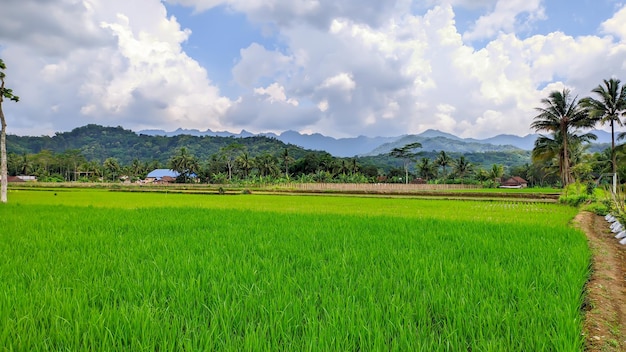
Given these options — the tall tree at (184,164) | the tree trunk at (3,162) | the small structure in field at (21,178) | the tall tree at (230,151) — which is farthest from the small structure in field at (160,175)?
the tree trunk at (3,162)

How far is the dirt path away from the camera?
2.23m

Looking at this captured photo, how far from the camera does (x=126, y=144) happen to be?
142m

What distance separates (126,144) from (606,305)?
160671 millimetres

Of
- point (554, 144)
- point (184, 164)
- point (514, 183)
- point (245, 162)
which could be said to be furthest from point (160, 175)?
point (554, 144)

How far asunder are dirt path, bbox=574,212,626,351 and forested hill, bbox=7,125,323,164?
115683 mm

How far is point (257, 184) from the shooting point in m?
50.5

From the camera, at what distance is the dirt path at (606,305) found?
2229 mm

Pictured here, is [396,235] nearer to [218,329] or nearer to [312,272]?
[312,272]

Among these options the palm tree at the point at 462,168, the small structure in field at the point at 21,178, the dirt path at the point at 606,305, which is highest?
the palm tree at the point at 462,168

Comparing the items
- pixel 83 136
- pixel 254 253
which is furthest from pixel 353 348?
pixel 83 136

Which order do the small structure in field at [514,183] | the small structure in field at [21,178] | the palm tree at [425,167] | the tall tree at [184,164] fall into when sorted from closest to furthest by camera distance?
the palm tree at [425,167], the small structure in field at [514,183], the small structure in field at [21,178], the tall tree at [184,164]

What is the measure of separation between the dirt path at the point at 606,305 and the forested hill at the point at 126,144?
380ft

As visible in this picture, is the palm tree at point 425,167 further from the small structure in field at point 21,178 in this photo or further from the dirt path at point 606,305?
the small structure in field at point 21,178

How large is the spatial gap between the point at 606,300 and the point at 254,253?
12.1 ft
